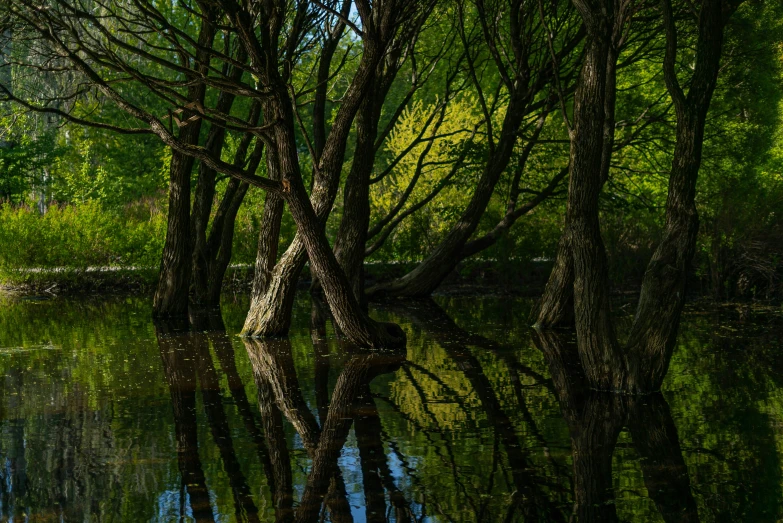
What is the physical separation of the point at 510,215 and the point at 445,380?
906 centimetres

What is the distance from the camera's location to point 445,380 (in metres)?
10.2

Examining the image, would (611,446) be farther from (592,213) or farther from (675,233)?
(675,233)

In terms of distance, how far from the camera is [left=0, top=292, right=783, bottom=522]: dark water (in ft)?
18.8

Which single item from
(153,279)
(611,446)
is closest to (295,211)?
(611,446)

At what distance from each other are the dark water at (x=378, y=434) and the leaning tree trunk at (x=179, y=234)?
303 cm

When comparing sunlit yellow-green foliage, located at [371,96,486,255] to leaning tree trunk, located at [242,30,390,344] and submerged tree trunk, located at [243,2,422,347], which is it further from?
submerged tree trunk, located at [243,2,422,347]

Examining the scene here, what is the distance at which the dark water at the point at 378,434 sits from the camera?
18.8 ft

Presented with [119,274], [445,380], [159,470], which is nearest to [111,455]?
[159,470]

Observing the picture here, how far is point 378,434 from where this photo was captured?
767cm

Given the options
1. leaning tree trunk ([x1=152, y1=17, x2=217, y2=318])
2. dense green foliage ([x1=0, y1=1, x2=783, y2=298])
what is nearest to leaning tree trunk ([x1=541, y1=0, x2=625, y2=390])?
dense green foliage ([x1=0, y1=1, x2=783, y2=298])

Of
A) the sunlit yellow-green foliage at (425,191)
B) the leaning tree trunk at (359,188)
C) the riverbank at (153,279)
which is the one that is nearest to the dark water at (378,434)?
the leaning tree trunk at (359,188)

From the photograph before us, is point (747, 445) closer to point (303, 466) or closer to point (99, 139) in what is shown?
point (303, 466)

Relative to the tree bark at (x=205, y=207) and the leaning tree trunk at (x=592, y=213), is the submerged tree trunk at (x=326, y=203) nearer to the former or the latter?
the leaning tree trunk at (x=592, y=213)

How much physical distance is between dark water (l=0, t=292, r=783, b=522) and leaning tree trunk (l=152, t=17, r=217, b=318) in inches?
119
